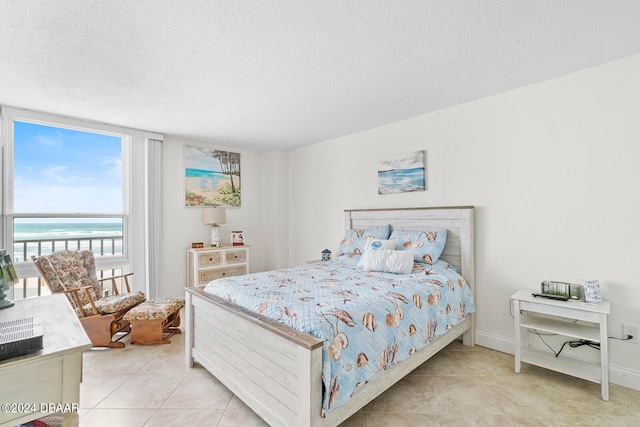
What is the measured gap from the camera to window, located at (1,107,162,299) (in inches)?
128

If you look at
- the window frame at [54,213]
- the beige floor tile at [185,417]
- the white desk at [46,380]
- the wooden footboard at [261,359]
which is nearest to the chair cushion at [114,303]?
the window frame at [54,213]

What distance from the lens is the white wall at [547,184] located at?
2217mm

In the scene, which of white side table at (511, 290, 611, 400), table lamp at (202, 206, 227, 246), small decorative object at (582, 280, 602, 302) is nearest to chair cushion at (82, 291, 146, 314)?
table lamp at (202, 206, 227, 246)

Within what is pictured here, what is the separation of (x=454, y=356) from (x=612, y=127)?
7.25ft

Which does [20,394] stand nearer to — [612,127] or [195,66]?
[195,66]

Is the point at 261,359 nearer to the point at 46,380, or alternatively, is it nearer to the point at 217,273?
the point at 46,380

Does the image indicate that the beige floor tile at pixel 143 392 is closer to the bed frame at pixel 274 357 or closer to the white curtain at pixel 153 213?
the bed frame at pixel 274 357

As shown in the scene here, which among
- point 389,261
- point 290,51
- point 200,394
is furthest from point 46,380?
point 389,261

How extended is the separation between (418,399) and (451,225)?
5.47 ft

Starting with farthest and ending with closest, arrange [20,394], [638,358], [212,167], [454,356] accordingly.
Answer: [212,167] < [454,356] < [638,358] < [20,394]

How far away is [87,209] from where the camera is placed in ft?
12.3

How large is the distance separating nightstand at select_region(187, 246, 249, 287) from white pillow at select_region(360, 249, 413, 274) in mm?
2367

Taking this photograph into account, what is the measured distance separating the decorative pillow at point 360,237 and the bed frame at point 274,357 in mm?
815

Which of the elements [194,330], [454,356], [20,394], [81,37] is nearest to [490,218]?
[454,356]
